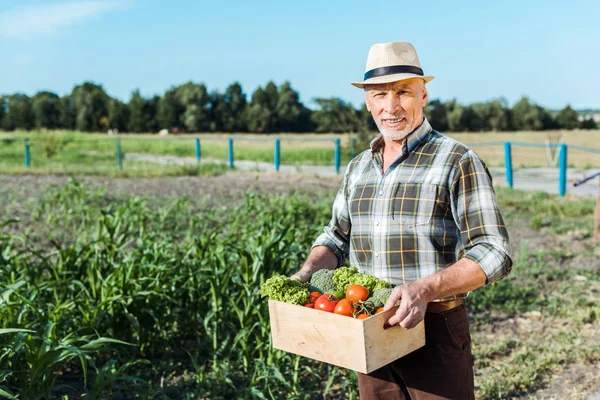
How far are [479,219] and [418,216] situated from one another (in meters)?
0.20

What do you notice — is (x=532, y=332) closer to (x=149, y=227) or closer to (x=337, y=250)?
(x=337, y=250)

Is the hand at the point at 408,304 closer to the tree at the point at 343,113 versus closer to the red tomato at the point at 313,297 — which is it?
the red tomato at the point at 313,297

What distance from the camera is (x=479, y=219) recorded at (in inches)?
76.8

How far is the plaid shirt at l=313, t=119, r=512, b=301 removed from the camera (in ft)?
6.39

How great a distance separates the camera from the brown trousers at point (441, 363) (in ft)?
6.97

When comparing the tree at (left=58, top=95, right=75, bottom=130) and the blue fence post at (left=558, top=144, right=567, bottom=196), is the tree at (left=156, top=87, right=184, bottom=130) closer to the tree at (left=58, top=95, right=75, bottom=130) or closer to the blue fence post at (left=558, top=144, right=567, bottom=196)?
the tree at (left=58, top=95, right=75, bottom=130)

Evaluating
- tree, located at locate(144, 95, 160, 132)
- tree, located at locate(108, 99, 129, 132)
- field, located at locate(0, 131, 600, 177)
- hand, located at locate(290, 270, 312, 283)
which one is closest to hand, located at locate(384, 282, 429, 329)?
hand, located at locate(290, 270, 312, 283)

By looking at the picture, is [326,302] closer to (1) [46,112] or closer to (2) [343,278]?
(2) [343,278]

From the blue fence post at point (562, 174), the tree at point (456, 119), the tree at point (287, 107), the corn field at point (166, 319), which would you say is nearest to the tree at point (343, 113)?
the blue fence post at point (562, 174)

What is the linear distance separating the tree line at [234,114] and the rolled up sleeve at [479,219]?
47134mm

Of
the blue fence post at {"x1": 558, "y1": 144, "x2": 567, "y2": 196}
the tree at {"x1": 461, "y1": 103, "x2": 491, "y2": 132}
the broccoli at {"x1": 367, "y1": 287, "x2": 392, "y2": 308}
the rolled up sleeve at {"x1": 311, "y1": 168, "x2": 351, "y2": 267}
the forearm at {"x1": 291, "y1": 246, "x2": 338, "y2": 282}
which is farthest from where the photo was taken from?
the tree at {"x1": 461, "y1": 103, "x2": 491, "y2": 132}

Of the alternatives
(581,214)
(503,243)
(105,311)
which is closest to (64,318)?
(105,311)

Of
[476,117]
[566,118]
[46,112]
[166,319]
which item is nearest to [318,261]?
[166,319]

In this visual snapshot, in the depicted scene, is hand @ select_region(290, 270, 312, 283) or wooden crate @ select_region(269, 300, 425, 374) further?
hand @ select_region(290, 270, 312, 283)
